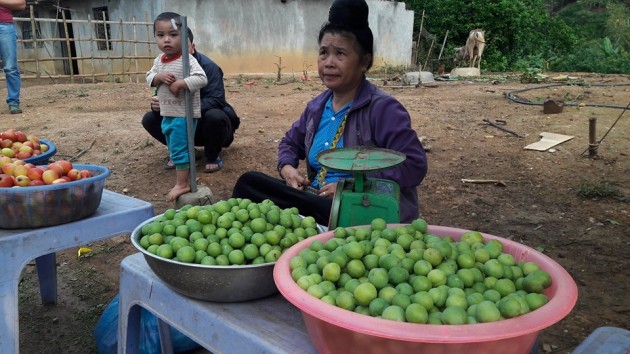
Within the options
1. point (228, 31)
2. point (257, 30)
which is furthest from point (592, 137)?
point (257, 30)

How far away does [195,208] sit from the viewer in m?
1.67

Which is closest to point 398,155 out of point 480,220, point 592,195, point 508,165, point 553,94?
point 480,220

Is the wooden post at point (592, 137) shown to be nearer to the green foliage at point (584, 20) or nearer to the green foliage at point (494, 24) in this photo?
the green foliage at point (494, 24)

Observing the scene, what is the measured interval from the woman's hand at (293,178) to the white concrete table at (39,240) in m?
0.66

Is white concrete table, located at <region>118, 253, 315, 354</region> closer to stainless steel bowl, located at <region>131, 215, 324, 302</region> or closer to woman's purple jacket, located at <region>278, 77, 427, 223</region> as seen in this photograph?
stainless steel bowl, located at <region>131, 215, 324, 302</region>

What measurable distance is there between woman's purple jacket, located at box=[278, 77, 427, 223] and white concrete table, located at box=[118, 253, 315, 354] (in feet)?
2.88

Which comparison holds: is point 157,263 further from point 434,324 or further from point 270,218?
point 434,324

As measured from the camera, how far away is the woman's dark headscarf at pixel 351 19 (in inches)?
88.3

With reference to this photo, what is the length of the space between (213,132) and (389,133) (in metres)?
2.79

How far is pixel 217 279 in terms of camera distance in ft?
4.48

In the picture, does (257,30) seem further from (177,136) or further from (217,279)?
(217,279)

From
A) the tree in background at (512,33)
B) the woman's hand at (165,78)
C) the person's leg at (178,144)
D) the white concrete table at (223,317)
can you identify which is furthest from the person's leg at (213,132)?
the tree in background at (512,33)

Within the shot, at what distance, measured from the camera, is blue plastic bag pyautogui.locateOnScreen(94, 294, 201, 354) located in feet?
7.20

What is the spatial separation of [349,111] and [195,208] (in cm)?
97
